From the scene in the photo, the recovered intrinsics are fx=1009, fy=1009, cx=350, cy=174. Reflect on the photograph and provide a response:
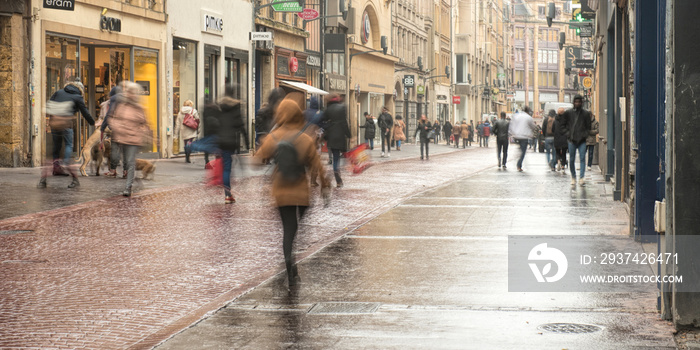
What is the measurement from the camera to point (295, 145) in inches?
317

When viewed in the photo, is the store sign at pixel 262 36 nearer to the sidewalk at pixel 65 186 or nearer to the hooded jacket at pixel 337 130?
the sidewalk at pixel 65 186

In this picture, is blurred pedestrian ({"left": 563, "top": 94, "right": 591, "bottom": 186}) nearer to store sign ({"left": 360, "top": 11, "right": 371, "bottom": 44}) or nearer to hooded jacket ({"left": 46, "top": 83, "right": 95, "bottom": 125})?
hooded jacket ({"left": 46, "top": 83, "right": 95, "bottom": 125})

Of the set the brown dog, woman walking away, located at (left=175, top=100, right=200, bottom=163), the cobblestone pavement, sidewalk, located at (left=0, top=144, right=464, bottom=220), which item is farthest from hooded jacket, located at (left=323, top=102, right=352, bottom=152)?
woman walking away, located at (left=175, top=100, right=200, bottom=163)

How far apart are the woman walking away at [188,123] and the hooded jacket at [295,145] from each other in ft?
64.4

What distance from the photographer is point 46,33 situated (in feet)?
76.2

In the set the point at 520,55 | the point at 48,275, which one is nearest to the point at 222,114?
the point at 48,275

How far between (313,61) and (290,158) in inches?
1474

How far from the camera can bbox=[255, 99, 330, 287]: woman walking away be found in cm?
804

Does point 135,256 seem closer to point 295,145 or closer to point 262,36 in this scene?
point 295,145

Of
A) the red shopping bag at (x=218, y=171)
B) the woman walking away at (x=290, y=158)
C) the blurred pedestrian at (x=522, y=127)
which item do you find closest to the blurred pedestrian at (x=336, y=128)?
the red shopping bag at (x=218, y=171)

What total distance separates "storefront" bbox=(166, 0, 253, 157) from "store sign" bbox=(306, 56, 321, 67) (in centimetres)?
742

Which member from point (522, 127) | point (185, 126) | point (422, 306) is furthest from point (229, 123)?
point (522, 127)

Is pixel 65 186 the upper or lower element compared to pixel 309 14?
lower

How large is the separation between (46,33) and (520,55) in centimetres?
11791
